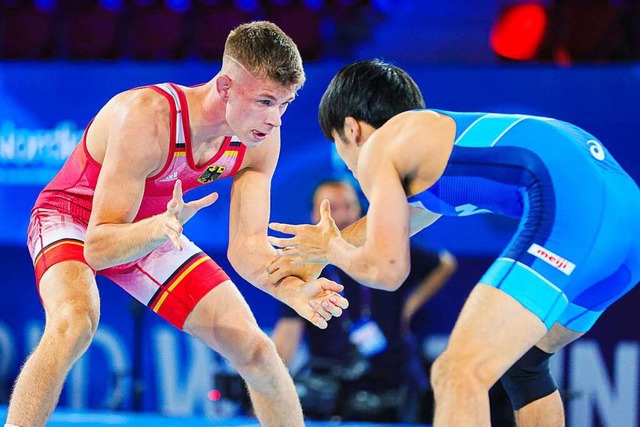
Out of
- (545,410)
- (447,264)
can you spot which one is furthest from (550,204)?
(447,264)

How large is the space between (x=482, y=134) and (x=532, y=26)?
3915 millimetres

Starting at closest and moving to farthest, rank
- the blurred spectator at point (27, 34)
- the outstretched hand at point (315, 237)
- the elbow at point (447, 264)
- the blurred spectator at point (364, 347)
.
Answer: the outstretched hand at point (315, 237) → the blurred spectator at point (364, 347) → the elbow at point (447, 264) → the blurred spectator at point (27, 34)

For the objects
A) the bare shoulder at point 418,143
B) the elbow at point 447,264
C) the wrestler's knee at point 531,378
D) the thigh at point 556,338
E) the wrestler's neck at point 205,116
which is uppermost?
the wrestler's neck at point 205,116

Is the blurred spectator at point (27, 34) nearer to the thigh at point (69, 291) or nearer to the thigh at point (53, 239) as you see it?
the thigh at point (53, 239)

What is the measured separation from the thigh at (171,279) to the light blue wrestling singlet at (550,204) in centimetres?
101

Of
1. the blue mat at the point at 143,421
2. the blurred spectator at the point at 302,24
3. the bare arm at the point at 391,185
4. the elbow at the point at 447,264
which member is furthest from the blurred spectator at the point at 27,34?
the bare arm at the point at 391,185

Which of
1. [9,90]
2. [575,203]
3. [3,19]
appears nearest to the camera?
[575,203]

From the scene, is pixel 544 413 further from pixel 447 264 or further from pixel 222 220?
pixel 222 220

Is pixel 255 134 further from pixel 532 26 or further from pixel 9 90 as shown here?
pixel 532 26

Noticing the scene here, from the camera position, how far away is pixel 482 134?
11.3ft

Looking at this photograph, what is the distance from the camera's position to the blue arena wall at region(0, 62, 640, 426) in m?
6.08

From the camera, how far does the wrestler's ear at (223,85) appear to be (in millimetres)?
3939

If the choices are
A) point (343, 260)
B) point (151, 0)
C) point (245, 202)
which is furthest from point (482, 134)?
point (151, 0)

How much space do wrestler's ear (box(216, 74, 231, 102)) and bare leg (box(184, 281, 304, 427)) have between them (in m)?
0.76
